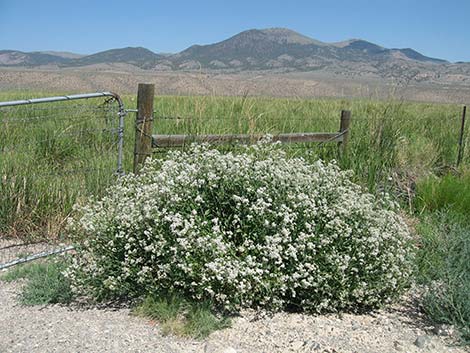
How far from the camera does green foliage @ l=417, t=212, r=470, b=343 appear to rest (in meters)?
4.52

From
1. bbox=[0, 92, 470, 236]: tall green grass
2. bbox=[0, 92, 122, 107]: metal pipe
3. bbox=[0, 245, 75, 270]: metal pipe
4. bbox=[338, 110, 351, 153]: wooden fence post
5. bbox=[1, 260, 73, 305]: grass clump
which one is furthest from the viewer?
bbox=[338, 110, 351, 153]: wooden fence post

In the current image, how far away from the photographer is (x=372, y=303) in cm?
495

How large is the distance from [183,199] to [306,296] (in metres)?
1.24

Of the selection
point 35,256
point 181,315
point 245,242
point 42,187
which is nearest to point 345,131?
point 42,187

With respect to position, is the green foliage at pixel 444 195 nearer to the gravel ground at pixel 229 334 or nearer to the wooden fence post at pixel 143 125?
the gravel ground at pixel 229 334

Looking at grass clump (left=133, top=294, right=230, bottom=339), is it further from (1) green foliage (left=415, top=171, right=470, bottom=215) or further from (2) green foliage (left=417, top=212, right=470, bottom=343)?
(1) green foliage (left=415, top=171, right=470, bottom=215)

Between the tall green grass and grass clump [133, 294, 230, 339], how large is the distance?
2488 mm

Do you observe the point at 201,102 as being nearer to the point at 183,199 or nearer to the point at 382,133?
the point at 382,133

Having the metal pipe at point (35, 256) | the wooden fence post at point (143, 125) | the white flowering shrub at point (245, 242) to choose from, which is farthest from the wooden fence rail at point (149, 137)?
the white flowering shrub at point (245, 242)

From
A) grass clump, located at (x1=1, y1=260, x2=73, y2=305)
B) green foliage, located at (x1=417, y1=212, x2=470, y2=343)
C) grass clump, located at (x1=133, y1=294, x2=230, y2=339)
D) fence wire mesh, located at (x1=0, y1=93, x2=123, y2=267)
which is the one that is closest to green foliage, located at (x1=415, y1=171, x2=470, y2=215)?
green foliage, located at (x1=417, y1=212, x2=470, y2=343)

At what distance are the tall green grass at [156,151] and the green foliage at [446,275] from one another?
1905 mm

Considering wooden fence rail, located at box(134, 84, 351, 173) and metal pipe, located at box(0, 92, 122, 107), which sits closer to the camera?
metal pipe, located at box(0, 92, 122, 107)

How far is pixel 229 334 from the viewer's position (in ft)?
14.3

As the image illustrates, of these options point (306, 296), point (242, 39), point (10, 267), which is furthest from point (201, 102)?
point (242, 39)
